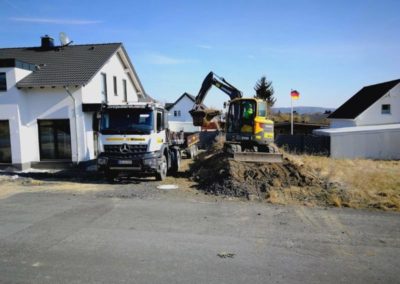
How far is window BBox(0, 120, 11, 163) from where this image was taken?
16578 millimetres

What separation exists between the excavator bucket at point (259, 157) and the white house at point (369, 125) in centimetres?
1135

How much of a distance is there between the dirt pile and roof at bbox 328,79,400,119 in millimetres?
25345

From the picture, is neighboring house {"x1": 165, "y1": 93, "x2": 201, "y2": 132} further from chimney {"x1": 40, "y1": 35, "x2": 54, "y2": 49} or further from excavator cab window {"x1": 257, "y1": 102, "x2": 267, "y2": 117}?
excavator cab window {"x1": 257, "y1": 102, "x2": 267, "y2": 117}

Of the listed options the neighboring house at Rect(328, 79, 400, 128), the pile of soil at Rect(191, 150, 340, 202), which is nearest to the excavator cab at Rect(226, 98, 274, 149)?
the pile of soil at Rect(191, 150, 340, 202)

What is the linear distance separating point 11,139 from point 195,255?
14137 mm

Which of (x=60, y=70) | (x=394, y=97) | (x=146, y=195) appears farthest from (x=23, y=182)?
(x=394, y=97)

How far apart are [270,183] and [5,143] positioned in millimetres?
13314

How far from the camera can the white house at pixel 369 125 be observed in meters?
22.2

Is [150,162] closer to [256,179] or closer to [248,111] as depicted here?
[256,179]

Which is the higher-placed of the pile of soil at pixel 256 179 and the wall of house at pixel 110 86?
the wall of house at pixel 110 86

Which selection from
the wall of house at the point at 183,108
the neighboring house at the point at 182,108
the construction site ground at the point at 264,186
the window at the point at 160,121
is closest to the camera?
the construction site ground at the point at 264,186

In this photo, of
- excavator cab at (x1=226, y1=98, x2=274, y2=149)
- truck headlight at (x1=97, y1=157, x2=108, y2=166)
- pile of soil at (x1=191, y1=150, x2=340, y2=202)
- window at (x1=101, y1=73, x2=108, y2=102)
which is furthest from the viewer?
window at (x1=101, y1=73, x2=108, y2=102)

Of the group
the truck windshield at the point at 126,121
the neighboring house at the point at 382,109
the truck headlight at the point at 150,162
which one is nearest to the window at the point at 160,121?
the truck windshield at the point at 126,121

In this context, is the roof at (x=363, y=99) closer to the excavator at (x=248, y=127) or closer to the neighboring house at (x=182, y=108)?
the excavator at (x=248, y=127)
